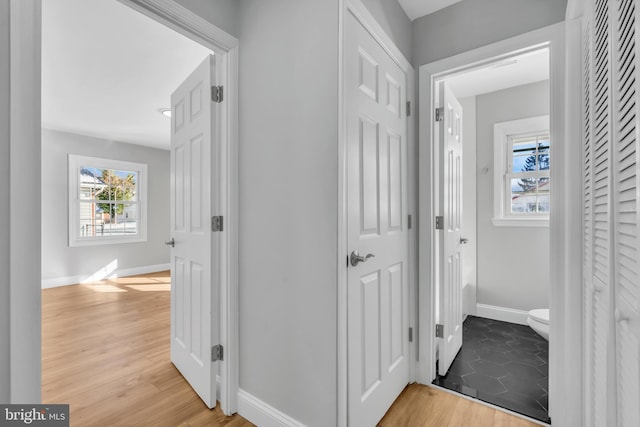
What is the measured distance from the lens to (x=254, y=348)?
1614mm

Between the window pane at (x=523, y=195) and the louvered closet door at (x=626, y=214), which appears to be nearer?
the louvered closet door at (x=626, y=214)

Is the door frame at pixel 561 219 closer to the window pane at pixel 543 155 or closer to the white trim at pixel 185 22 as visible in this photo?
the white trim at pixel 185 22

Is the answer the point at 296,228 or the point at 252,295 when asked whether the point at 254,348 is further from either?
the point at 296,228

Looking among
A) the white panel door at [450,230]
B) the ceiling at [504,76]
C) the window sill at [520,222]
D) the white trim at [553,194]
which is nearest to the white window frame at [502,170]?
the window sill at [520,222]

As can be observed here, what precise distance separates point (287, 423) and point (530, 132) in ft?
11.0

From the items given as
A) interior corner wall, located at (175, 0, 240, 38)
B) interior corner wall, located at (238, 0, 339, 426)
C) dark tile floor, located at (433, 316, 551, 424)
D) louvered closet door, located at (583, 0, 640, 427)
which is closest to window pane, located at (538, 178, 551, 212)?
dark tile floor, located at (433, 316, 551, 424)

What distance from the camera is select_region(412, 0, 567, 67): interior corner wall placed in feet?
5.31

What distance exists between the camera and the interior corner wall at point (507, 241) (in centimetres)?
296

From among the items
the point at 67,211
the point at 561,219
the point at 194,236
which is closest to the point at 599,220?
the point at 561,219

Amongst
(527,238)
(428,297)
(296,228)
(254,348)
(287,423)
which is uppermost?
(296,228)

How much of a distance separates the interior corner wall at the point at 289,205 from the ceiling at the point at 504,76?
5.48 feet
